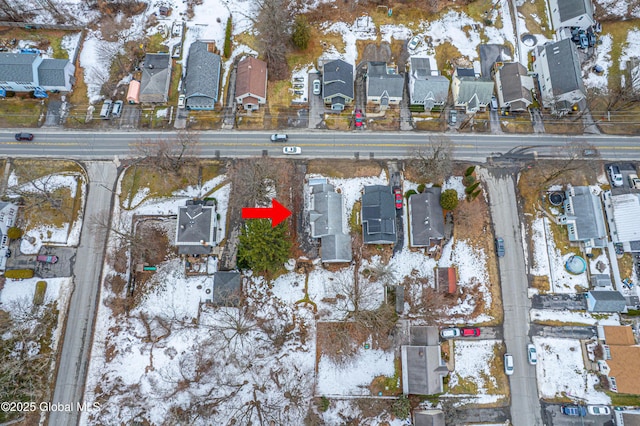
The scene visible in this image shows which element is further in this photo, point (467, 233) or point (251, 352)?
point (467, 233)

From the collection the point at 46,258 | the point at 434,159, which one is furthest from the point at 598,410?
the point at 46,258

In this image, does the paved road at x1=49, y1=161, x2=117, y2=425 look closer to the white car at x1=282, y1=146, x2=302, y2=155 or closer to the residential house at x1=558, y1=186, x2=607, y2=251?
the white car at x1=282, y1=146, x2=302, y2=155

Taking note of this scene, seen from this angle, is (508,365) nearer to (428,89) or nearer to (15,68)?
(428,89)

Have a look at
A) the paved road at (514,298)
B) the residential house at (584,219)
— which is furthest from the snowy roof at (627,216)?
the paved road at (514,298)

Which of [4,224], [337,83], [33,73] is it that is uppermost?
[33,73]

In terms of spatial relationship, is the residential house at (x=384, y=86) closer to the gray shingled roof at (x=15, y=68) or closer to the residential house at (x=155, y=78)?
the residential house at (x=155, y=78)

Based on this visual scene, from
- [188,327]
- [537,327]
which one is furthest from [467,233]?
[188,327]

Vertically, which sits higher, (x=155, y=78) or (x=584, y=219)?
(x=155, y=78)

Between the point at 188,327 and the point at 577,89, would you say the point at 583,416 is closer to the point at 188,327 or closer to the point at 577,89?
the point at 577,89
